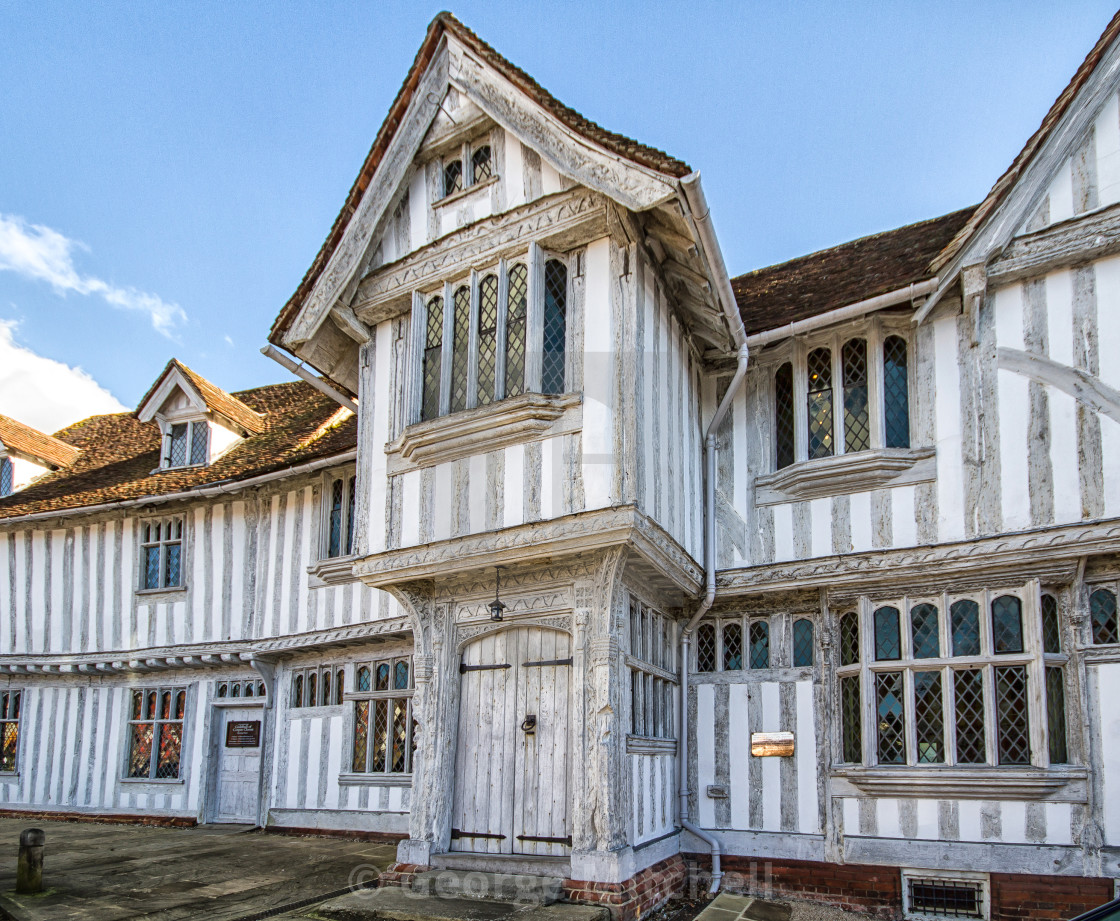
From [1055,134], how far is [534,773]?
26.0 ft

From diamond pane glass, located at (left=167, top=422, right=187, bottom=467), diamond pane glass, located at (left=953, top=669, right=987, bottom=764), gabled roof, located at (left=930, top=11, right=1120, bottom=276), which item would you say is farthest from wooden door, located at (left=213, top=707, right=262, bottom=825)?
gabled roof, located at (left=930, top=11, right=1120, bottom=276)

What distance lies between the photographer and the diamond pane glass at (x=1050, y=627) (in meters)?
8.34

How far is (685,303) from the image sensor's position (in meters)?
9.88

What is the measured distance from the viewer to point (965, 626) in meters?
8.80

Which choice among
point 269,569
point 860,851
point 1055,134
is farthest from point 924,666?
point 269,569

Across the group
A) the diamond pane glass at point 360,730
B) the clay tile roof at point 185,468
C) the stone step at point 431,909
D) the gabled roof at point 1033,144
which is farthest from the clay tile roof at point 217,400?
the gabled roof at point 1033,144

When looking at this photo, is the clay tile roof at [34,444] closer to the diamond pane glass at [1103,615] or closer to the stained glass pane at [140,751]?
the stained glass pane at [140,751]

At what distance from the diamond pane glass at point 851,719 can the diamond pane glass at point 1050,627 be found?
182 centimetres

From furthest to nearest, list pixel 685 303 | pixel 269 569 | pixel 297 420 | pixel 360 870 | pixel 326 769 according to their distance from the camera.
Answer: pixel 297 420 → pixel 269 569 → pixel 326 769 → pixel 360 870 → pixel 685 303

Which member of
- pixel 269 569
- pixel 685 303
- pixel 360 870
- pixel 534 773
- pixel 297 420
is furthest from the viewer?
pixel 297 420

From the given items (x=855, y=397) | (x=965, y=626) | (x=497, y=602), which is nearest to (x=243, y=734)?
(x=497, y=602)

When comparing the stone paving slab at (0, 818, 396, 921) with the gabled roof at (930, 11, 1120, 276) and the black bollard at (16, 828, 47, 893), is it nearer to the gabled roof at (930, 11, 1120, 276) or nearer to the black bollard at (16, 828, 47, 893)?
the black bollard at (16, 828, 47, 893)

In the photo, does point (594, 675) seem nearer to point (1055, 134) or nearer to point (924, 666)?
point (924, 666)

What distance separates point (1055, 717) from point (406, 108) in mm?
8838
